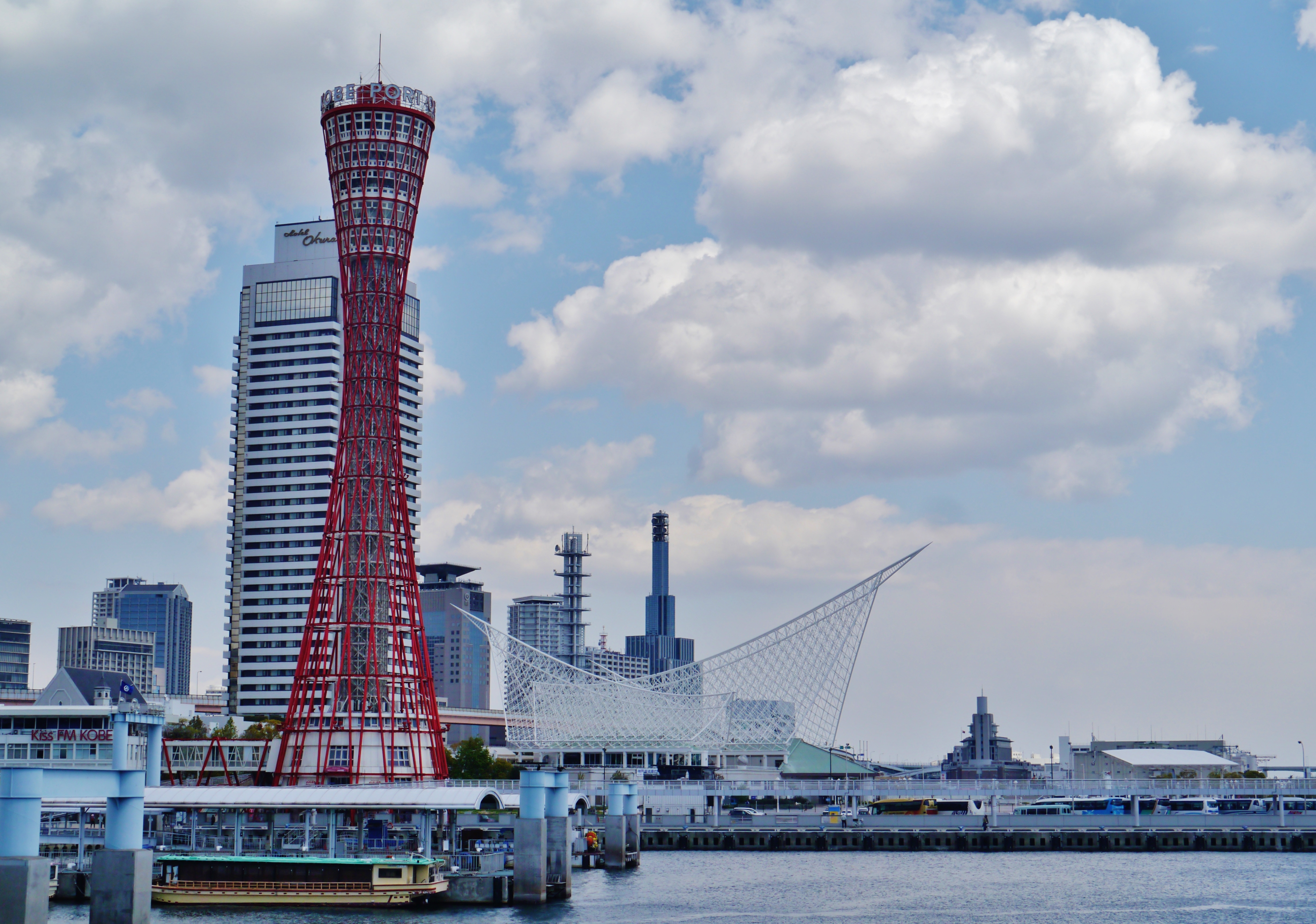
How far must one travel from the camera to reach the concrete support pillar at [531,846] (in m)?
55.7

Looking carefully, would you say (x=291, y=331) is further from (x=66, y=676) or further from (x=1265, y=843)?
(x=1265, y=843)

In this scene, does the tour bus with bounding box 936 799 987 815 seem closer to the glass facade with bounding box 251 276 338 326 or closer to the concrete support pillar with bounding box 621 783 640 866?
the concrete support pillar with bounding box 621 783 640 866

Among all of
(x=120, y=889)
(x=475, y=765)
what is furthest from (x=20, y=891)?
(x=475, y=765)

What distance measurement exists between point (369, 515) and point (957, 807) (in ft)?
149

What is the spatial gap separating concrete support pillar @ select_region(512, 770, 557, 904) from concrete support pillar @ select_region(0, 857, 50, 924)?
74.9 ft

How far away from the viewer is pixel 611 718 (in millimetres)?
140250

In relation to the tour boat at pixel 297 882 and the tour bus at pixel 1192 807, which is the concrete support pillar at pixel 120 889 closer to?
the tour boat at pixel 297 882

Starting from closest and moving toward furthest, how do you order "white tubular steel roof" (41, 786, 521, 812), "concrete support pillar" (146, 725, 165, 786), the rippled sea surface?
1. the rippled sea surface
2. "white tubular steel roof" (41, 786, 521, 812)
3. "concrete support pillar" (146, 725, 165, 786)

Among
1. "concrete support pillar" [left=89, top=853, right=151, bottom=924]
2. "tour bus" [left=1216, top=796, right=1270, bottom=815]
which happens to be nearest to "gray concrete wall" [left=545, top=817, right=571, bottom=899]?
"concrete support pillar" [left=89, top=853, right=151, bottom=924]

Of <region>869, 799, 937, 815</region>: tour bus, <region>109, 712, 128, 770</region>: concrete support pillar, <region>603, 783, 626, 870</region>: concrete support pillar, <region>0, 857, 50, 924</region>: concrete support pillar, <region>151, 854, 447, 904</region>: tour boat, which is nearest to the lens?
<region>0, 857, 50, 924</region>: concrete support pillar

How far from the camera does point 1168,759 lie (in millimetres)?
152375

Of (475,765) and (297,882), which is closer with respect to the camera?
(297,882)

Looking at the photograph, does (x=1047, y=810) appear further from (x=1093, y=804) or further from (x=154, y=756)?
(x=154, y=756)

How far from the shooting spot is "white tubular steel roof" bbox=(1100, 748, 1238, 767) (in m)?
149
